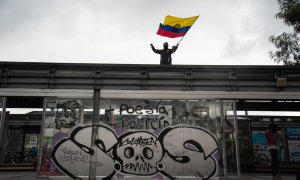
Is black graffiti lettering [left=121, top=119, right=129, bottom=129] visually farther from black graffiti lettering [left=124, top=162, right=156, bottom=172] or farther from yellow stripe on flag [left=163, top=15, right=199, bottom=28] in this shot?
yellow stripe on flag [left=163, top=15, right=199, bottom=28]

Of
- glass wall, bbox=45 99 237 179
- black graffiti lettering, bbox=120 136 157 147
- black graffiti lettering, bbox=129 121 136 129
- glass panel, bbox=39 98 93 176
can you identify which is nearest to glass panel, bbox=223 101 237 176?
glass wall, bbox=45 99 237 179

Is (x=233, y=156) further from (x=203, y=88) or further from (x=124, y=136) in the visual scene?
(x=124, y=136)

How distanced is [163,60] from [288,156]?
34.3ft

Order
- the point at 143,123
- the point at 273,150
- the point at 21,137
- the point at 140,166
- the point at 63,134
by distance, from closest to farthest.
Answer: the point at 140,166 → the point at 63,134 → the point at 143,123 → the point at 273,150 → the point at 21,137

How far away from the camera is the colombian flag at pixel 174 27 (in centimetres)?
1183

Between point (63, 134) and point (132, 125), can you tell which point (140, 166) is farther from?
point (63, 134)

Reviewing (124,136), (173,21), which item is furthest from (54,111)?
(173,21)

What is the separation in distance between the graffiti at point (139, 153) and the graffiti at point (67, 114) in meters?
0.34

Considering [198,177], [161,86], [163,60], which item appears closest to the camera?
[198,177]

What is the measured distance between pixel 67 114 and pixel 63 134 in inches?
26.3

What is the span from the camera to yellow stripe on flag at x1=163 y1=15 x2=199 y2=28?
11.8 meters

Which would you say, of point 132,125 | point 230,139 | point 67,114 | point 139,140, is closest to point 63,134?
point 67,114

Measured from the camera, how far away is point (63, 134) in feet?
31.6

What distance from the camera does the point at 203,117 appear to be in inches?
388
